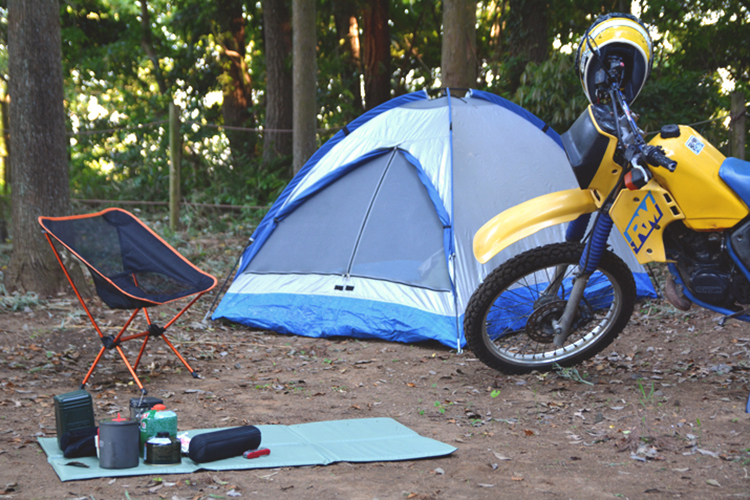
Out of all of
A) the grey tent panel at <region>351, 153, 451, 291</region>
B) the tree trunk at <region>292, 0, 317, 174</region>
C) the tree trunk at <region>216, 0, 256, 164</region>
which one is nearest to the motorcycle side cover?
the grey tent panel at <region>351, 153, 451, 291</region>

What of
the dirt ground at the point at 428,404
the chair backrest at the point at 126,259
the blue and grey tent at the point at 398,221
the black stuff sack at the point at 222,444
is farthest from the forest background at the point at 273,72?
the black stuff sack at the point at 222,444

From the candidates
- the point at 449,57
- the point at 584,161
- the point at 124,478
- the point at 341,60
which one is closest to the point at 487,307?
the point at 584,161

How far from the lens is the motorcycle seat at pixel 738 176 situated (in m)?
2.86

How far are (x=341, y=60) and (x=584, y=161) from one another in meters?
8.62

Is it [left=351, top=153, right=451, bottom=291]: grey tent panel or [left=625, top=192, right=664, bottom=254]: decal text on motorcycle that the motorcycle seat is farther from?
[left=351, top=153, right=451, bottom=291]: grey tent panel

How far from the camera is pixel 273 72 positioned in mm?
10039

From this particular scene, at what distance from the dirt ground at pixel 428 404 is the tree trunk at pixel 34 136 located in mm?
300

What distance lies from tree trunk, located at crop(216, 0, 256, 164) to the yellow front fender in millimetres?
7571

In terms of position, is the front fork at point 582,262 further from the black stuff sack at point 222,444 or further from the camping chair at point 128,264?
the camping chair at point 128,264

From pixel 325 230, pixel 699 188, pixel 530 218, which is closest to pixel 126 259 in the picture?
pixel 325 230

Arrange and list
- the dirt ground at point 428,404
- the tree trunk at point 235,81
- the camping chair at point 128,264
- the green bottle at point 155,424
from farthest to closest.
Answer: the tree trunk at point 235,81 → the camping chair at point 128,264 → the green bottle at point 155,424 → the dirt ground at point 428,404

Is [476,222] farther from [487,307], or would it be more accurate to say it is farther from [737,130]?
[737,130]

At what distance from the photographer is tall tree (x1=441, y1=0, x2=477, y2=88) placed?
20.0 ft

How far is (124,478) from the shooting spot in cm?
216
